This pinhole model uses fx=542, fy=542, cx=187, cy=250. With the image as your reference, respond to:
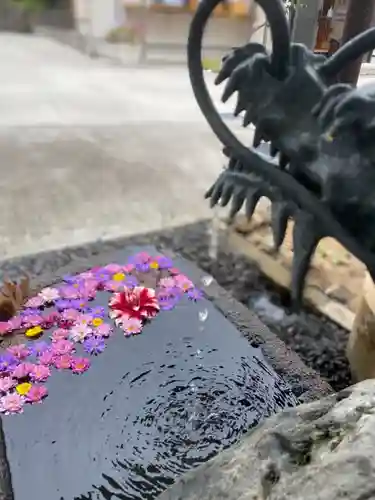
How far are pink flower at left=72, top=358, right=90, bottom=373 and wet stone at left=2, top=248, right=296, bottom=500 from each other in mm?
18

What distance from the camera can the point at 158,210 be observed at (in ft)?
8.05

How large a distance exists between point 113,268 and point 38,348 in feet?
1.52

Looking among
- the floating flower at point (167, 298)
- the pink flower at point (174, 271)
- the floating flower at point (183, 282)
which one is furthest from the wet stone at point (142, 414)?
the pink flower at point (174, 271)

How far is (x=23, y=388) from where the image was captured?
1.23m

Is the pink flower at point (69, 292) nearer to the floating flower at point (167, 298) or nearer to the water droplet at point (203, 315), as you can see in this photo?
the floating flower at point (167, 298)

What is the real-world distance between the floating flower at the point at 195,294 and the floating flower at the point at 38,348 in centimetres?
45

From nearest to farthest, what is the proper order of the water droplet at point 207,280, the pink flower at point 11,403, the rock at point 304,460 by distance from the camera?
the rock at point 304,460, the pink flower at point 11,403, the water droplet at point 207,280

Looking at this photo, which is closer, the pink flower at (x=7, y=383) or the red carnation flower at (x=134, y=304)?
the pink flower at (x=7, y=383)

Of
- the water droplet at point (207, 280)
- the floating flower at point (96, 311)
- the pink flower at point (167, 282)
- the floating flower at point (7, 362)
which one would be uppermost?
the floating flower at point (7, 362)

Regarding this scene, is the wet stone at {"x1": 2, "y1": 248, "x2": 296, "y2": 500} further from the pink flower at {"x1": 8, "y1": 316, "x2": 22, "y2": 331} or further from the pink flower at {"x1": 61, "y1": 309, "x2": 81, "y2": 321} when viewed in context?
the pink flower at {"x1": 8, "y1": 316, "x2": 22, "y2": 331}

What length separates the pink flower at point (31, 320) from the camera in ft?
4.83

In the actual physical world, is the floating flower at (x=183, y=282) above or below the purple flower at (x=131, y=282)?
above

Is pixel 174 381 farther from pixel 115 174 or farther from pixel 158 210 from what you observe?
pixel 115 174

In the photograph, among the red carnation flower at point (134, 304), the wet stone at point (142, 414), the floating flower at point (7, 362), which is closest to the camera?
the wet stone at point (142, 414)
